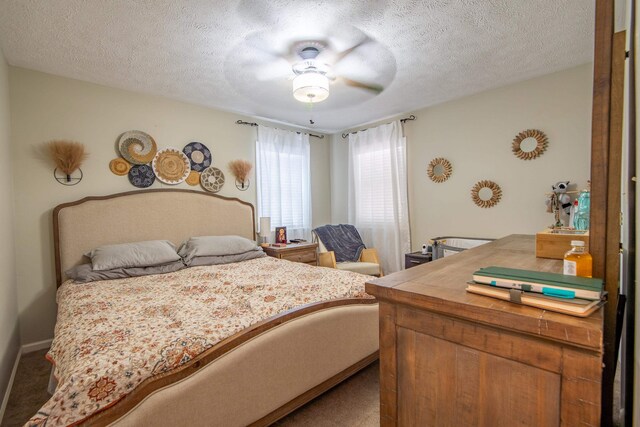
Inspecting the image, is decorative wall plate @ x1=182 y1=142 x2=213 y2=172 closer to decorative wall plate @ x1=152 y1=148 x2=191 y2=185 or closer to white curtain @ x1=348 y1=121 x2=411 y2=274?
decorative wall plate @ x1=152 y1=148 x2=191 y2=185

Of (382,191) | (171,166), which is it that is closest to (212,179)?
(171,166)

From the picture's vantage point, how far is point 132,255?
269 centimetres

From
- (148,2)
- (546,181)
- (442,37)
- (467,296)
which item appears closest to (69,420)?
(467,296)

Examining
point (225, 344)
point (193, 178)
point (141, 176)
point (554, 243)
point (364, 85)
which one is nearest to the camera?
point (554, 243)

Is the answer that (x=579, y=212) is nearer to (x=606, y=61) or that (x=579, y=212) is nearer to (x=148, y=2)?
(x=606, y=61)

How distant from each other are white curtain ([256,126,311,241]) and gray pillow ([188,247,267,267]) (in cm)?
93

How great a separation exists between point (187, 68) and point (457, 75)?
101 inches

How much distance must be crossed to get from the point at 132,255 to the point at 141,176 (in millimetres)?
971

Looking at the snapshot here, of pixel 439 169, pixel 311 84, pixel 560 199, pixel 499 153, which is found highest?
pixel 311 84

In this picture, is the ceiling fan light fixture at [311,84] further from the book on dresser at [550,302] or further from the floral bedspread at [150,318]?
the book on dresser at [550,302]

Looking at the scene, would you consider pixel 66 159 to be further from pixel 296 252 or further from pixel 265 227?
pixel 296 252

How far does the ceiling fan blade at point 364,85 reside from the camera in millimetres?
2929

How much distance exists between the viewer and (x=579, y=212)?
5.34 feet

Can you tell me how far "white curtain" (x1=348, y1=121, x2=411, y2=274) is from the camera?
419 cm
